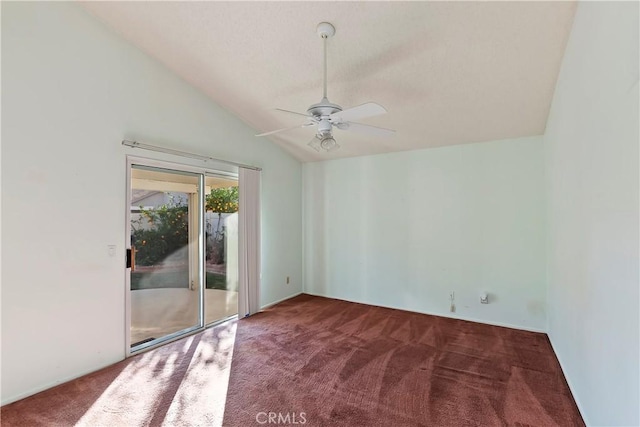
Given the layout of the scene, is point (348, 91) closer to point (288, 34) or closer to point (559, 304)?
point (288, 34)

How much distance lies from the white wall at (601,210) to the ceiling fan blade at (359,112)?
1172 millimetres

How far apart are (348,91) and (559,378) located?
A: 328 centimetres

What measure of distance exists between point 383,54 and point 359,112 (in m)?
0.81

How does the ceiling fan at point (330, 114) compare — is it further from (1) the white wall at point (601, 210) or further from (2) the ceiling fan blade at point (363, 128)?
(1) the white wall at point (601, 210)

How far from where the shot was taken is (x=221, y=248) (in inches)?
166

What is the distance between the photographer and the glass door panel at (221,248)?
4027 mm

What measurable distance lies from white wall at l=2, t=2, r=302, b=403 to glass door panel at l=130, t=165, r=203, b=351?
0.75 feet

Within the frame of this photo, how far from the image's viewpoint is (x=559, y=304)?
9.48ft

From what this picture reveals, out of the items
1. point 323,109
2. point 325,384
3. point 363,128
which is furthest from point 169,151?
point 325,384

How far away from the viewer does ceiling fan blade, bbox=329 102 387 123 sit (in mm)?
2055

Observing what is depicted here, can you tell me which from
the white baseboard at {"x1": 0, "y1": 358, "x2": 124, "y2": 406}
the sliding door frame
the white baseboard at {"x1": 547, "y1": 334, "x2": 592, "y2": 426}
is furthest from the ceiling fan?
the white baseboard at {"x1": 0, "y1": 358, "x2": 124, "y2": 406}

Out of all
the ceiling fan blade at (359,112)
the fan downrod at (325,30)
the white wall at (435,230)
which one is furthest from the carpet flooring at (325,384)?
the fan downrod at (325,30)

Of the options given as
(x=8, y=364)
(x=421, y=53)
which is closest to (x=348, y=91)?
(x=421, y=53)

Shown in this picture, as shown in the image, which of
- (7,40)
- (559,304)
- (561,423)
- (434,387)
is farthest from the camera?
(559,304)
